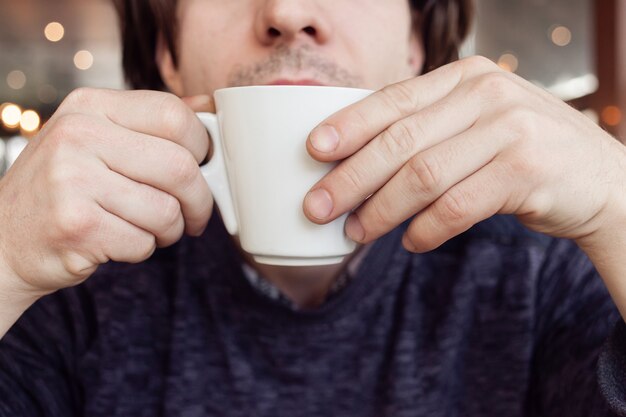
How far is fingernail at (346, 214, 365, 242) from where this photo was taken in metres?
0.59

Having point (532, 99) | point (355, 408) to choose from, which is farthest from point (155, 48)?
point (532, 99)

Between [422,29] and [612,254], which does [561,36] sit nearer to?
[422,29]

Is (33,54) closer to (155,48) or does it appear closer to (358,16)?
(155,48)

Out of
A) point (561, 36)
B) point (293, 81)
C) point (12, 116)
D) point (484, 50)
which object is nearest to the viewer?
point (293, 81)

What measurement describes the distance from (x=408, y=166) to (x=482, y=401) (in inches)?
20.5

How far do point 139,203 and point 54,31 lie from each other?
5996mm

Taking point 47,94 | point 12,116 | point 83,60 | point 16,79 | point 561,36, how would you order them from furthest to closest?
point 47,94 → point 12,116 → point 16,79 → point 83,60 → point 561,36

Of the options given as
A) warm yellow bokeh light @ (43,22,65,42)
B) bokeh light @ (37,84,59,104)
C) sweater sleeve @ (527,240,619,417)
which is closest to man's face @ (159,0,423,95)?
sweater sleeve @ (527,240,619,417)

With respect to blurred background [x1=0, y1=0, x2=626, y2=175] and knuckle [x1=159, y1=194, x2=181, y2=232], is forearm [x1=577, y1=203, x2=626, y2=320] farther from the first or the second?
blurred background [x1=0, y1=0, x2=626, y2=175]

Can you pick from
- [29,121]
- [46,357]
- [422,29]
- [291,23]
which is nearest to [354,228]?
[291,23]

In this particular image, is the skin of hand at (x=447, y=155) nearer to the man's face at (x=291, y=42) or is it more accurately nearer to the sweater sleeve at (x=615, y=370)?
the sweater sleeve at (x=615, y=370)

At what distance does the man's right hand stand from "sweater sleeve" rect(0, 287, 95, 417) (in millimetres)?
321

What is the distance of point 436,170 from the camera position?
532mm

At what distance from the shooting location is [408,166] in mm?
540
